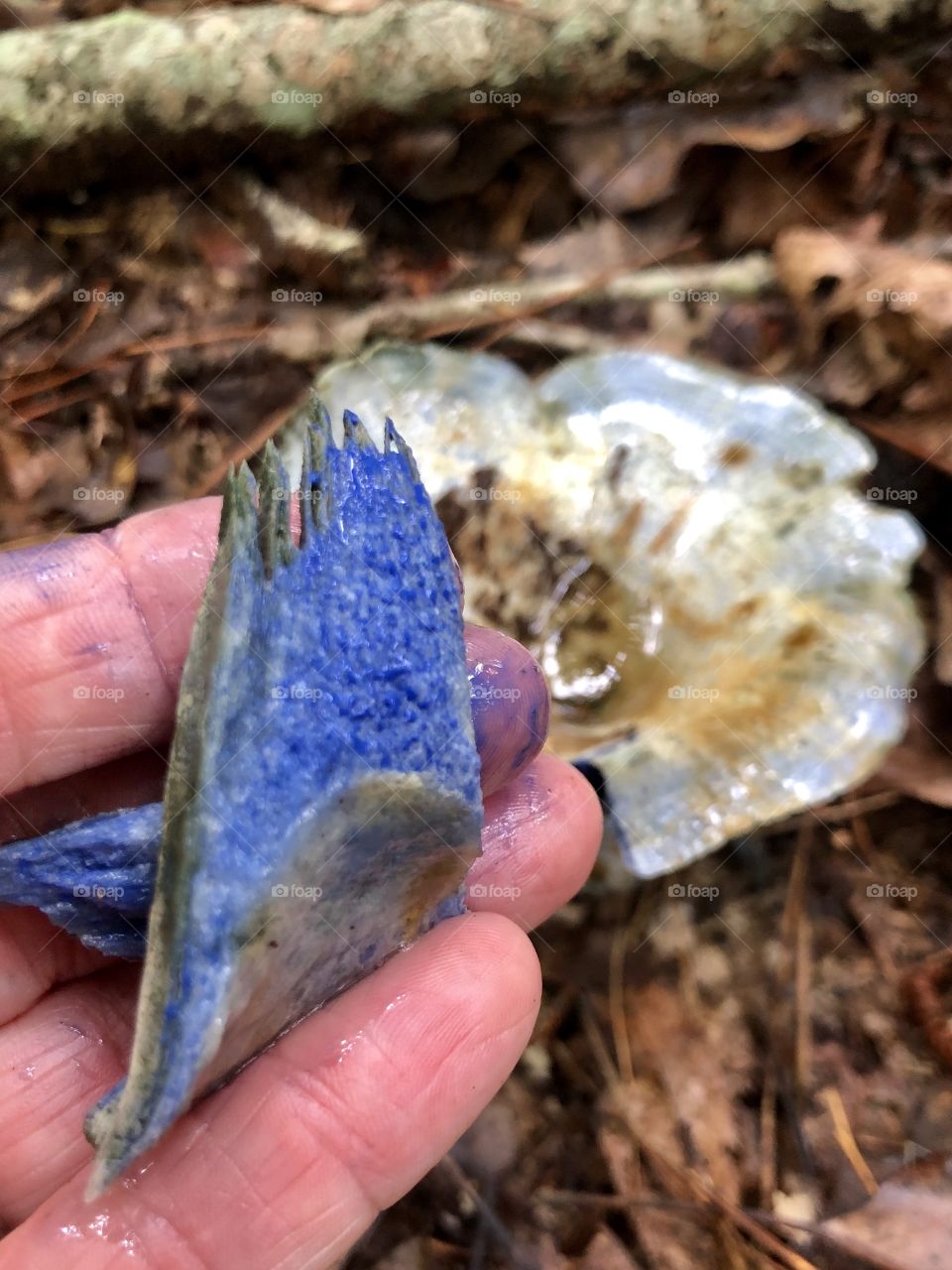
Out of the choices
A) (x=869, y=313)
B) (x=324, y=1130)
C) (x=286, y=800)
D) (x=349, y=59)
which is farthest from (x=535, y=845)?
(x=349, y=59)

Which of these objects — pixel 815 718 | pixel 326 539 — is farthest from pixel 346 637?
pixel 815 718

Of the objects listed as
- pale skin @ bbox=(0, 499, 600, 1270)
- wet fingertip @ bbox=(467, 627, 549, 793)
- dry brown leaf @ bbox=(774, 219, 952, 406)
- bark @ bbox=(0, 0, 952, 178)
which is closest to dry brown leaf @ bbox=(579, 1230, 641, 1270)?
pale skin @ bbox=(0, 499, 600, 1270)

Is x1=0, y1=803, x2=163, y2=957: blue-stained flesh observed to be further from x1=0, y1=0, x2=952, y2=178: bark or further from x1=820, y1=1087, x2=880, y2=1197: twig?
x1=0, y1=0, x2=952, y2=178: bark

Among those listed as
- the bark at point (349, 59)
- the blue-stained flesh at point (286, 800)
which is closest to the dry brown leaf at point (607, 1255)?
the blue-stained flesh at point (286, 800)

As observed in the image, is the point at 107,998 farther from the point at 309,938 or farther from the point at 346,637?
the point at 346,637

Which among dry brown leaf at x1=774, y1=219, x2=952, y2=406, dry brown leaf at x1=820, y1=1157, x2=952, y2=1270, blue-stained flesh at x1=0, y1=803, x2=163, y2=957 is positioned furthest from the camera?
dry brown leaf at x1=774, y1=219, x2=952, y2=406

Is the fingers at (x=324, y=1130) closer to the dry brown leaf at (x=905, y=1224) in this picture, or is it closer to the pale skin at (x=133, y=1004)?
the pale skin at (x=133, y=1004)
